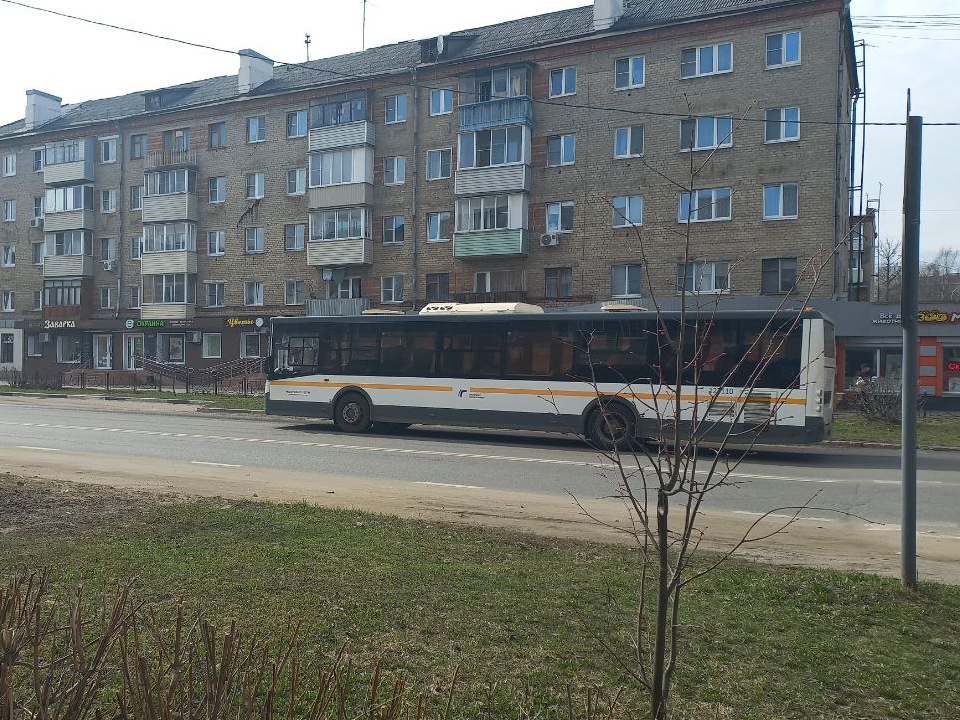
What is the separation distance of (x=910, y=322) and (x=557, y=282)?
106ft

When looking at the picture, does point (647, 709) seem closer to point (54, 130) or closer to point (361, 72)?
point (361, 72)

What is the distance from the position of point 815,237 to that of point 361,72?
2599cm

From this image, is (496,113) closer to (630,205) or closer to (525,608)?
(630,205)

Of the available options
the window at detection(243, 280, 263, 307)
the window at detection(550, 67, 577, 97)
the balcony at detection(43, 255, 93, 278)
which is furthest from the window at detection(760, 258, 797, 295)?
the balcony at detection(43, 255, 93, 278)

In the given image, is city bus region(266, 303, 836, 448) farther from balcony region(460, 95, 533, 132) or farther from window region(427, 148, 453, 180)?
window region(427, 148, 453, 180)

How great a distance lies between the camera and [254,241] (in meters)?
47.1

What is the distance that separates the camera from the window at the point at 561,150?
37.9 meters

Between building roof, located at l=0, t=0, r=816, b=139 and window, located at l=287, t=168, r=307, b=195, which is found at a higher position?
building roof, located at l=0, t=0, r=816, b=139

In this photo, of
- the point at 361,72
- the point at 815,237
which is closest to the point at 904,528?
the point at 815,237

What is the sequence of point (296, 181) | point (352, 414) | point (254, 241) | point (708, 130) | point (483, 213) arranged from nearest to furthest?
point (352, 414), point (708, 130), point (483, 213), point (296, 181), point (254, 241)

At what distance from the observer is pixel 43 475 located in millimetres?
11859

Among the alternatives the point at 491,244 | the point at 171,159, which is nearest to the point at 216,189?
the point at 171,159

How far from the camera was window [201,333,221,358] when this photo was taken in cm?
4828

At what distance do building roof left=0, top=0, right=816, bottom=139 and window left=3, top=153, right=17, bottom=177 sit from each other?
138 cm
